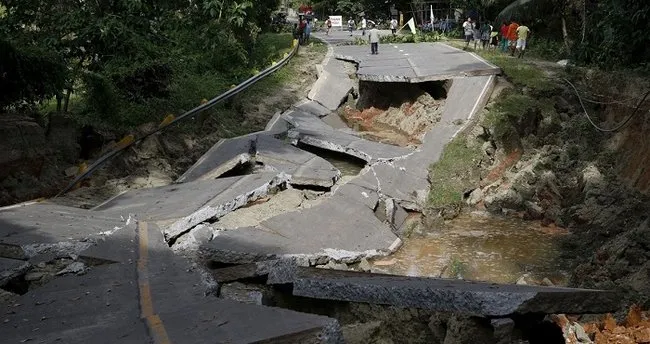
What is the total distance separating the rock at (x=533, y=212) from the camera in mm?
11891

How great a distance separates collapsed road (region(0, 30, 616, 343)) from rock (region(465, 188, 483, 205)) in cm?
103

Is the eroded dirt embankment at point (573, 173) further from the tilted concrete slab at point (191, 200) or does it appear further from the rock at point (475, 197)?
the tilted concrete slab at point (191, 200)

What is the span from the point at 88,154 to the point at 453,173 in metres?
7.24

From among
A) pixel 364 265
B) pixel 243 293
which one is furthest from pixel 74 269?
pixel 364 265

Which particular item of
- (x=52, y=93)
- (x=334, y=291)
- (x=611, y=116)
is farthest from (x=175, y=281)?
(x=611, y=116)

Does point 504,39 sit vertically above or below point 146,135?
above

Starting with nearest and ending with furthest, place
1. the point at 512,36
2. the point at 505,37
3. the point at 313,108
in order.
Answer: the point at 313,108 < the point at 512,36 < the point at 505,37

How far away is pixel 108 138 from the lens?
38.2 feet

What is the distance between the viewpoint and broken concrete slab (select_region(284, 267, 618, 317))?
4359 millimetres

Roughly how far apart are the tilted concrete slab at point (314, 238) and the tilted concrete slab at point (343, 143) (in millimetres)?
2596

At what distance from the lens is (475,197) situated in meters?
12.9

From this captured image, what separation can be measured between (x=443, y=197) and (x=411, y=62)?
869 cm

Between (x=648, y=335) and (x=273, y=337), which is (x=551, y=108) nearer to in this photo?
(x=648, y=335)

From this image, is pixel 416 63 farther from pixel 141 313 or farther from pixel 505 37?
pixel 141 313
